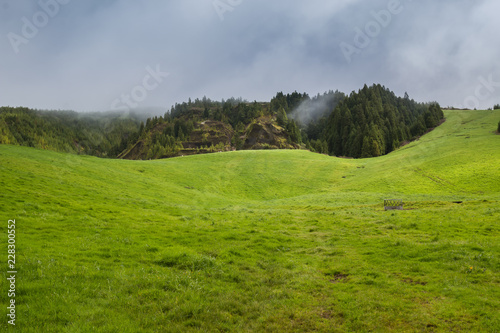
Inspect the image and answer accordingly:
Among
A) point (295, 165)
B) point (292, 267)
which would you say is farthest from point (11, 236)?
point (295, 165)

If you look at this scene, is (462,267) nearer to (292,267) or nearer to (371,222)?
(292,267)

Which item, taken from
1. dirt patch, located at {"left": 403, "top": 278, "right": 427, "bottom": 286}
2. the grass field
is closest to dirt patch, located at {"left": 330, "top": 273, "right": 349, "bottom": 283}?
the grass field

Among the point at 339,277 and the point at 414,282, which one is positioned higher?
the point at 414,282

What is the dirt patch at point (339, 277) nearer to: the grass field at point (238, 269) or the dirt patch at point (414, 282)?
the grass field at point (238, 269)

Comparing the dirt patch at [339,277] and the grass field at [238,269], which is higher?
the grass field at [238,269]

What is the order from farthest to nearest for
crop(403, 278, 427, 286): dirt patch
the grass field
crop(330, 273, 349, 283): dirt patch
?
crop(330, 273, 349, 283): dirt patch < crop(403, 278, 427, 286): dirt patch < the grass field

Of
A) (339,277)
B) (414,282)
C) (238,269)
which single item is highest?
(238,269)

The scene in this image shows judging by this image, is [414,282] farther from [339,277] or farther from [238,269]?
[238,269]

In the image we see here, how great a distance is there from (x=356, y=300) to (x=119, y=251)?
1268 cm

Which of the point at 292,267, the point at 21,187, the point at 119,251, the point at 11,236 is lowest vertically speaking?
the point at 292,267

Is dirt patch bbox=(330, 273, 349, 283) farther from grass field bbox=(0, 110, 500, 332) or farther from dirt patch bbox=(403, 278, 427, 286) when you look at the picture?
dirt patch bbox=(403, 278, 427, 286)

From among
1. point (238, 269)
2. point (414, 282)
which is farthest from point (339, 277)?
point (238, 269)

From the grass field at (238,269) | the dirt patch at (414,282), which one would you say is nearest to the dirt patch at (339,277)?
the grass field at (238,269)

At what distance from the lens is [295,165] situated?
87.4 metres
